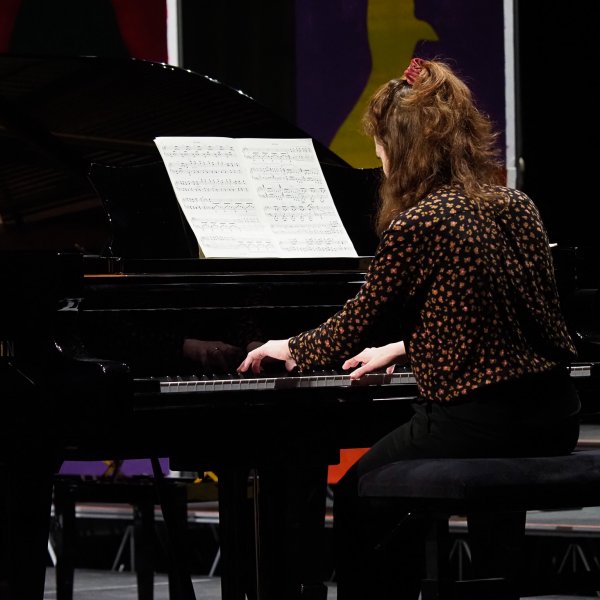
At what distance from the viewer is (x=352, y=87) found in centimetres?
549

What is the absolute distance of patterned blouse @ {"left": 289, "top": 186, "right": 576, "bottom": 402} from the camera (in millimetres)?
2547

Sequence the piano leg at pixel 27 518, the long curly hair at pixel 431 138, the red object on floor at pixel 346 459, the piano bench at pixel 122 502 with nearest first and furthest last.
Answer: the long curly hair at pixel 431 138 < the piano leg at pixel 27 518 < the piano bench at pixel 122 502 < the red object on floor at pixel 346 459

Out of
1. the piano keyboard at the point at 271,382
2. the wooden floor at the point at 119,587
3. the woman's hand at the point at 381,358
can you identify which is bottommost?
the wooden floor at the point at 119,587

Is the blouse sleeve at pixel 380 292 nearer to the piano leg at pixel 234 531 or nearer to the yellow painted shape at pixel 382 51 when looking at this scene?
the piano leg at pixel 234 531

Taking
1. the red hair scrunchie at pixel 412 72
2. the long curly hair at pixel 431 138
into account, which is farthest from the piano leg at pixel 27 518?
the red hair scrunchie at pixel 412 72

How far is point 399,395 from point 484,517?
0.47 metres

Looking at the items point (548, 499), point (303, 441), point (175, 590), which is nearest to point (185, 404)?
point (303, 441)

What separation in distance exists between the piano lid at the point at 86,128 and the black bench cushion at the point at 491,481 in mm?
897

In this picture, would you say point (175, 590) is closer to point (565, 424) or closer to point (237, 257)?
point (237, 257)

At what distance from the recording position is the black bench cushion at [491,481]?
2553 millimetres

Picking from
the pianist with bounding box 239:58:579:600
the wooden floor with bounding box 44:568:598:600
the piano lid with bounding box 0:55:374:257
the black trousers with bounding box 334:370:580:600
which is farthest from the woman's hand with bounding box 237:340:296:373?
the wooden floor with bounding box 44:568:598:600

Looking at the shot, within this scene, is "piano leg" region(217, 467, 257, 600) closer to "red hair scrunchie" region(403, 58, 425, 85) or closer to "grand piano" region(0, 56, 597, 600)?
"grand piano" region(0, 56, 597, 600)

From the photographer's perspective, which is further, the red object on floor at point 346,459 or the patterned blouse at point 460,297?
the red object on floor at point 346,459

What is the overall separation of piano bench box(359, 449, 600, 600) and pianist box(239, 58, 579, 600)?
0.05 m
